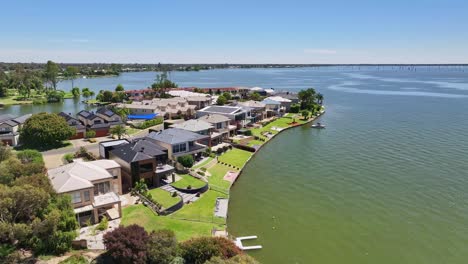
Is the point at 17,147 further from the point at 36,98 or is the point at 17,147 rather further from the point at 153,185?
the point at 36,98

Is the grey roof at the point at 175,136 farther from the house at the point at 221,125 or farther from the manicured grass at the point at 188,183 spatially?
the house at the point at 221,125

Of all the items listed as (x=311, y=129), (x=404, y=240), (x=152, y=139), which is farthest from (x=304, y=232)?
(x=311, y=129)

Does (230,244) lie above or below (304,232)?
above

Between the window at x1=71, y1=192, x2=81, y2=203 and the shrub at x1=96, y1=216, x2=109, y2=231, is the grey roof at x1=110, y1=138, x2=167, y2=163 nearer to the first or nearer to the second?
the window at x1=71, y1=192, x2=81, y2=203

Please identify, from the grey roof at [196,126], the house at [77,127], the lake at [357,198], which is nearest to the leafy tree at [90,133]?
the house at [77,127]

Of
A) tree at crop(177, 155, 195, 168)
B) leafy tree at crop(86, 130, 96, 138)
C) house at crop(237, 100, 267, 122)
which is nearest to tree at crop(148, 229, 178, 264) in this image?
tree at crop(177, 155, 195, 168)
